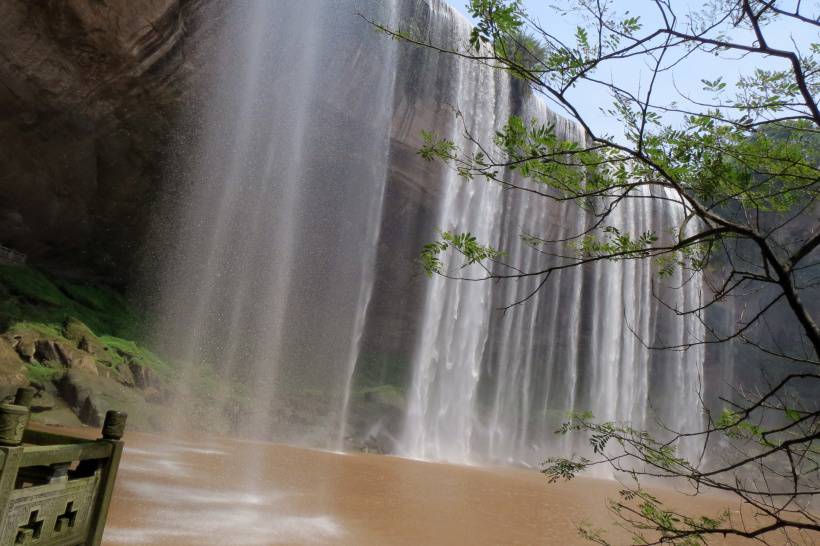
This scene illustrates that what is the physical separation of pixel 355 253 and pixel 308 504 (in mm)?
15370

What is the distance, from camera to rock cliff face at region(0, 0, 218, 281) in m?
12.9

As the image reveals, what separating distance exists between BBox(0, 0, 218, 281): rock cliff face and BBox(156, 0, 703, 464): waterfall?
107cm

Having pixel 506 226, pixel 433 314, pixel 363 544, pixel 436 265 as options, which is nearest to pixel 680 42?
pixel 436 265

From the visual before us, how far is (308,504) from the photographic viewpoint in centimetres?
671

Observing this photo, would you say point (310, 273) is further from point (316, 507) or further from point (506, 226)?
point (316, 507)

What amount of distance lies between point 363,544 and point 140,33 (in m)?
12.6

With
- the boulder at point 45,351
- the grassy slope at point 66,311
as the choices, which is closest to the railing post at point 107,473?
the grassy slope at point 66,311

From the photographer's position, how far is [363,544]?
538 centimetres

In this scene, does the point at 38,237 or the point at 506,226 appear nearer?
the point at 38,237

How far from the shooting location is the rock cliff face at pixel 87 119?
12.9 meters

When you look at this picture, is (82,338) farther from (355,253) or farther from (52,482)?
(52,482)

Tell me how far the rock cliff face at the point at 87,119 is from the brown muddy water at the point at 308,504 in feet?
28.7

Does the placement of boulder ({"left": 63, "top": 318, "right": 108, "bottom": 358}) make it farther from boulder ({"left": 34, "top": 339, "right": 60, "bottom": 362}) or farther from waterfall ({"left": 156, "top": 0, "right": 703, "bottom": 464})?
waterfall ({"left": 156, "top": 0, "right": 703, "bottom": 464})

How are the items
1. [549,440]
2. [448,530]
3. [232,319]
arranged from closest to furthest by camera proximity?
[448,530], [232,319], [549,440]
